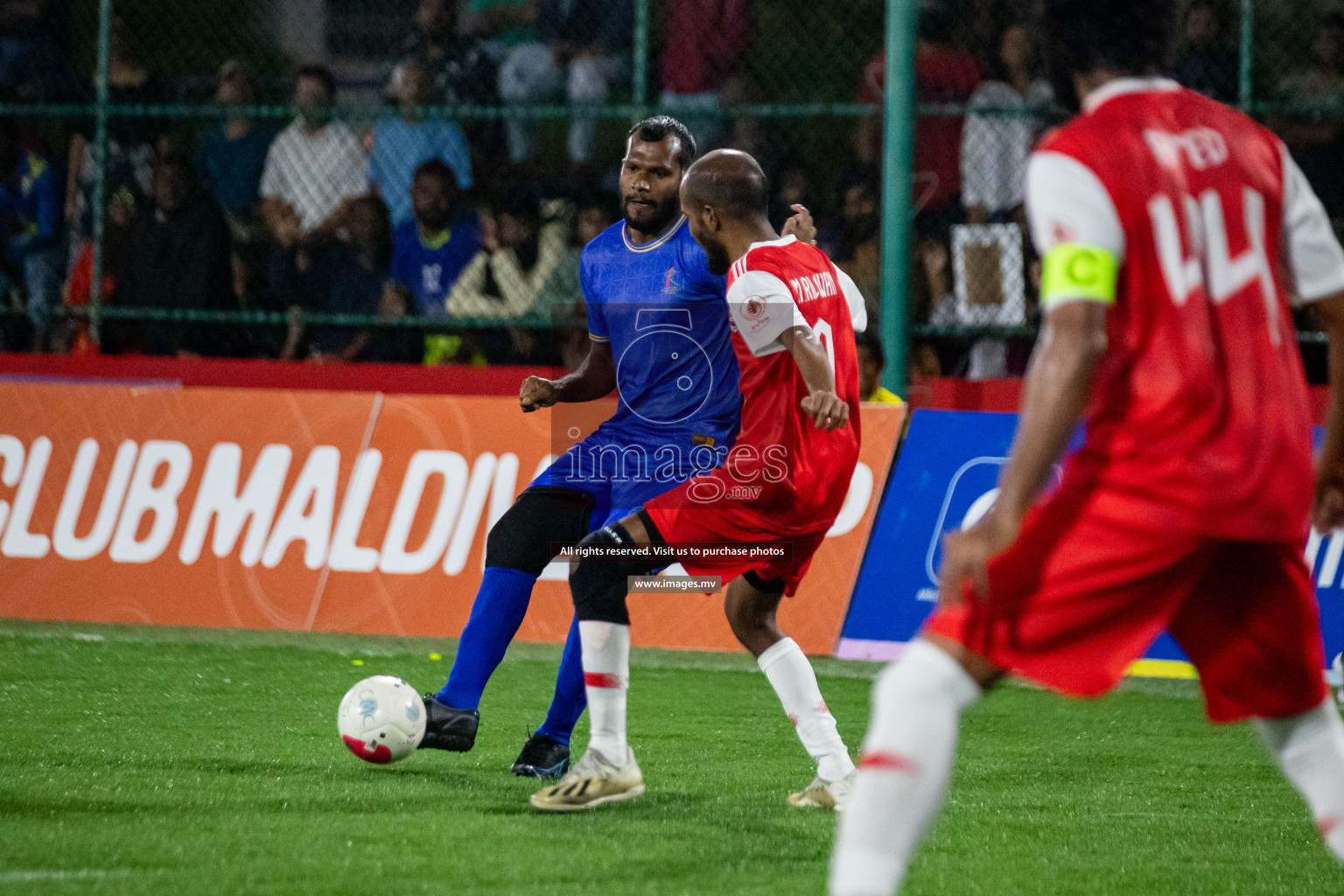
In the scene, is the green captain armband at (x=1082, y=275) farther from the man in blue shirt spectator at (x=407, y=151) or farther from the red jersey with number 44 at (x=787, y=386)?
the man in blue shirt spectator at (x=407, y=151)

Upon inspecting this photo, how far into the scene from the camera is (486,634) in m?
5.11

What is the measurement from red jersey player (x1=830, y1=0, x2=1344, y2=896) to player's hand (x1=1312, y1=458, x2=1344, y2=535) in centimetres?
31

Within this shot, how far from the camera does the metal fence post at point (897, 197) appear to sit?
8.73 meters

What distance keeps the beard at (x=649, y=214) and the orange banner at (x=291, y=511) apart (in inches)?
115

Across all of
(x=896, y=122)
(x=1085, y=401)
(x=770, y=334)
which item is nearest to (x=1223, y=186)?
(x=1085, y=401)

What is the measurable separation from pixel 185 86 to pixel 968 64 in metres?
5.21

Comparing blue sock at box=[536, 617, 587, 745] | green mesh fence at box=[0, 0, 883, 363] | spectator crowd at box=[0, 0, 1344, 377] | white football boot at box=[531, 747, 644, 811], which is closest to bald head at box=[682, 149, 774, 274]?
blue sock at box=[536, 617, 587, 745]

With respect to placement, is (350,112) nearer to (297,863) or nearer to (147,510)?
(147,510)

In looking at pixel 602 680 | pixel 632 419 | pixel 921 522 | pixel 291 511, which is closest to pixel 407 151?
pixel 291 511

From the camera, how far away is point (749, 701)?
680cm

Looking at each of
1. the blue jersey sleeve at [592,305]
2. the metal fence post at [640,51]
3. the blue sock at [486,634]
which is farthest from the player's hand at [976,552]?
the metal fence post at [640,51]

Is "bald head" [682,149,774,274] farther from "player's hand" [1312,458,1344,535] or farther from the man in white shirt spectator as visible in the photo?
the man in white shirt spectator

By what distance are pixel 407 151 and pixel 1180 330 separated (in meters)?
7.86

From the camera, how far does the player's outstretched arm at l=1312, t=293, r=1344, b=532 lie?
3.00m
